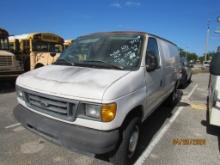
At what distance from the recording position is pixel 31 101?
10.5ft

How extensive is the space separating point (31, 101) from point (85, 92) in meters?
1.17

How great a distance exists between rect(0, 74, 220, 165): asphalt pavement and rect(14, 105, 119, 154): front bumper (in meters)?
0.71

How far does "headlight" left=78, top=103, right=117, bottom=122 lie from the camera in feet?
8.14

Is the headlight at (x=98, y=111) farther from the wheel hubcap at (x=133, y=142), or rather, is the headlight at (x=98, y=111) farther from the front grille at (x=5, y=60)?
the front grille at (x=5, y=60)

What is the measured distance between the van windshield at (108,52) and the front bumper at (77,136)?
113 centimetres

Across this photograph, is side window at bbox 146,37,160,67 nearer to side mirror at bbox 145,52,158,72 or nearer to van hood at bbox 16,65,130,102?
side mirror at bbox 145,52,158,72

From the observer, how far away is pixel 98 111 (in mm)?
2506

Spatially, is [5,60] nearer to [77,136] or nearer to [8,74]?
[8,74]

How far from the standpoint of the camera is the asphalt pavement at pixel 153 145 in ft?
11.1

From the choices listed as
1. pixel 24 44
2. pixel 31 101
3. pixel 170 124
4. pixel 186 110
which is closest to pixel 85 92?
pixel 31 101

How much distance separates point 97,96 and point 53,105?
29.7 inches

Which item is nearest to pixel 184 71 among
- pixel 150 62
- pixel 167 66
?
pixel 167 66

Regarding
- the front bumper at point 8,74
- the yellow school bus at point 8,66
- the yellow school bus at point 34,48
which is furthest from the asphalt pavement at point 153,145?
the yellow school bus at point 34,48

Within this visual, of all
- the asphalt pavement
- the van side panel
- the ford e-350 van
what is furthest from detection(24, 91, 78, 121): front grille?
the van side panel
